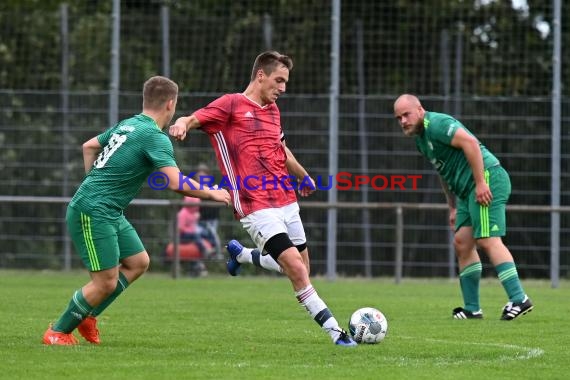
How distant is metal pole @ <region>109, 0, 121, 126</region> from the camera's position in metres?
17.5

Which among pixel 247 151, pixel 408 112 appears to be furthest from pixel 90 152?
pixel 408 112

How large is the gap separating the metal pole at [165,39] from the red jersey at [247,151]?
9.40 m

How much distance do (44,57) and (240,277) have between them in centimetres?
459

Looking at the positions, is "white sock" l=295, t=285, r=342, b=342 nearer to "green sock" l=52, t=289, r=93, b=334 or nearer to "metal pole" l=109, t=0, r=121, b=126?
"green sock" l=52, t=289, r=93, b=334

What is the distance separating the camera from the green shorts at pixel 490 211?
414 inches

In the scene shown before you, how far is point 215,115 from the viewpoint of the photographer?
29.3 ft

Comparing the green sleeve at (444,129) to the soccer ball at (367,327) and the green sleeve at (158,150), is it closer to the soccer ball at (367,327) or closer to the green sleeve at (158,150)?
the soccer ball at (367,327)

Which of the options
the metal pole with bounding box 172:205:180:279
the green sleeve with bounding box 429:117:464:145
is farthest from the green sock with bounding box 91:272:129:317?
the metal pole with bounding box 172:205:180:279

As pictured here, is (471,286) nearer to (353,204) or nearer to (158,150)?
(158,150)

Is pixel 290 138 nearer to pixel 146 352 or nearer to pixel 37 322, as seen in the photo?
pixel 37 322

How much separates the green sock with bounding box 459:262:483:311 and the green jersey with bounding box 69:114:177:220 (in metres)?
3.82

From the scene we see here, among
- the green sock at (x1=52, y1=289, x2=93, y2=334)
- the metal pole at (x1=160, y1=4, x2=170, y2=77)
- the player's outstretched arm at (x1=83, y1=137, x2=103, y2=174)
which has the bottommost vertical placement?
the green sock at (x1=52, y1=289, x2=93, y2=334)

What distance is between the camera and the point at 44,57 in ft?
62.0

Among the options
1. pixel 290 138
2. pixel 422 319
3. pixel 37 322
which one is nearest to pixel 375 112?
pixel 290 138
